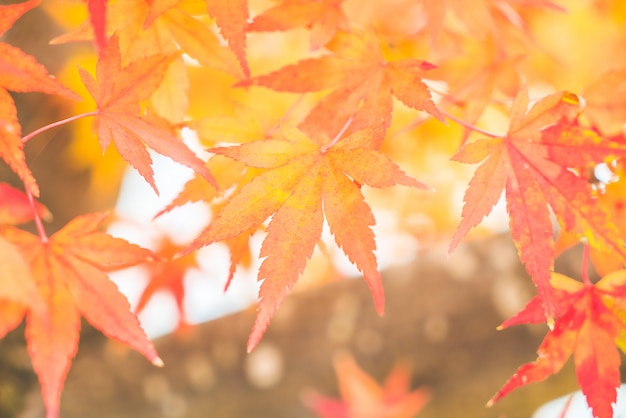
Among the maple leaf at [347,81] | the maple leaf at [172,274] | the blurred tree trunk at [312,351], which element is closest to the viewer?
the maple leaf at [347,81]

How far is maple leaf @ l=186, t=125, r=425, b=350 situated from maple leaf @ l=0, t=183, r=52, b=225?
31 cm

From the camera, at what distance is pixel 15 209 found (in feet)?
2.29

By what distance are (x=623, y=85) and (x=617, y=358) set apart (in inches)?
15.6

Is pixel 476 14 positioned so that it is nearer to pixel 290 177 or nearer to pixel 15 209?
pixel 290 177

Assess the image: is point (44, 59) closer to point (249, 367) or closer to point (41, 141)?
point (41, 141)

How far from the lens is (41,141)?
3.67 ft

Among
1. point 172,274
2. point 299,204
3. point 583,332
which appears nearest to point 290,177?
point 299,204

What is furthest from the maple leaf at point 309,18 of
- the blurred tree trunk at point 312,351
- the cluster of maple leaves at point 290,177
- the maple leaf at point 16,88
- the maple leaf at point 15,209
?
the blurred tree trunk at point 312,351

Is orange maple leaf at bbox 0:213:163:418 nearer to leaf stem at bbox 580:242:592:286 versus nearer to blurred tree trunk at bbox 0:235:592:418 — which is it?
Result: leaf stem at bbox 580:242:592:286

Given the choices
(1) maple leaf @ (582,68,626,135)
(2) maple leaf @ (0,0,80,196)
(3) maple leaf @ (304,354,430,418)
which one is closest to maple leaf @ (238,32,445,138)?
(2) maple leaf @ (0,0,80,196)

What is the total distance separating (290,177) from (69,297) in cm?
24

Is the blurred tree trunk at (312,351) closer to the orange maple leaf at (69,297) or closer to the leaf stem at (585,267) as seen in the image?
the leaf stem at (585,267)

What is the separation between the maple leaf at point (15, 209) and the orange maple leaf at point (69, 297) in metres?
0.14

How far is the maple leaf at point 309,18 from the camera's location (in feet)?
2.11
